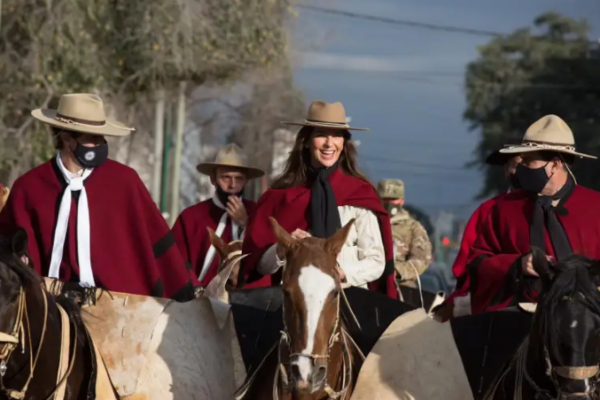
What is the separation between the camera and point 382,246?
884 cm

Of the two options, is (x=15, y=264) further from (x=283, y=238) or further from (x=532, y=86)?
(x=532, y=86)

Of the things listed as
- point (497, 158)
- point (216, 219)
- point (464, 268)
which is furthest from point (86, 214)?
point (216, 219)

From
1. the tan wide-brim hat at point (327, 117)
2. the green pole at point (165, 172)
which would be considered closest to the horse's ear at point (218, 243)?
the tan wide-brim hat at point (327, 117)

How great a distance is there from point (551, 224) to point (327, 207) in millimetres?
1373

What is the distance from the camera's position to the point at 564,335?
6.75 m

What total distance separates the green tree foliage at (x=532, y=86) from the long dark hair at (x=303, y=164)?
103ft

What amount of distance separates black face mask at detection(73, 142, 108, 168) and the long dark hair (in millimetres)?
1180

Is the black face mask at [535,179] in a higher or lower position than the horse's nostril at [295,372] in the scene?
higher

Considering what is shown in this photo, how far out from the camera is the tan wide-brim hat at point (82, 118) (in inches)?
337

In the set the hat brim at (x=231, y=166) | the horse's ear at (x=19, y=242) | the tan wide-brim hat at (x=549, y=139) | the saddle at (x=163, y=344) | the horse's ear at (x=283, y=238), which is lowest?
the saddle at (x=163, y=344)

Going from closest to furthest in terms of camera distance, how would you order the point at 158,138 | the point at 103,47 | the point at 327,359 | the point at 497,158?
the point at 327,359, the point at 497,158, the point at 103,47, the point at 158,138

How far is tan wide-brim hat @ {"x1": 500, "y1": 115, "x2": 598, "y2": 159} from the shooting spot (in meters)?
8.55

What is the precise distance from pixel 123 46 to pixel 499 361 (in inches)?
466

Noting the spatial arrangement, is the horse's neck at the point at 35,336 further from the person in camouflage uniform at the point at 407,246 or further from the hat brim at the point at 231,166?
the person in camouflage uniform at the point at 407,246
